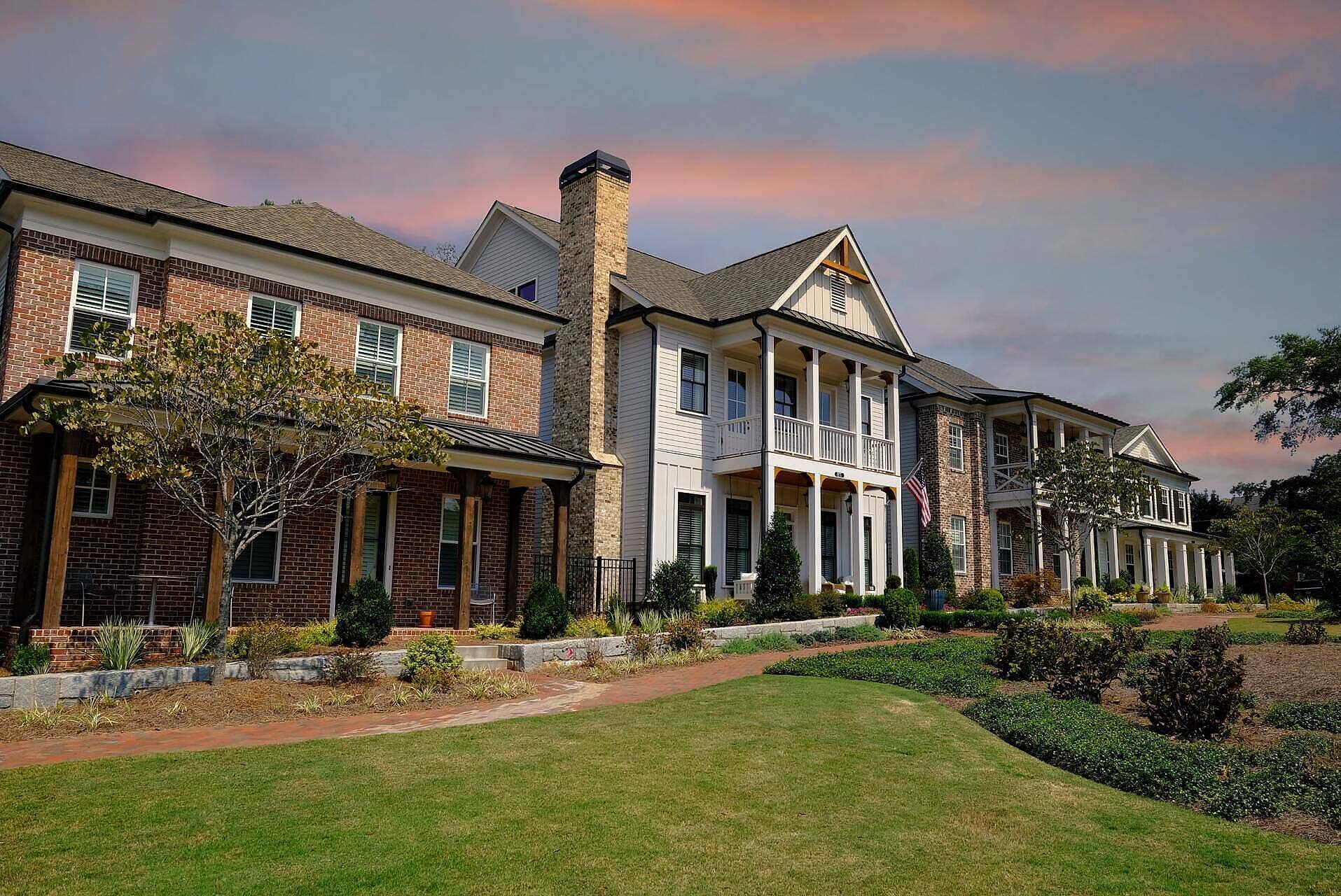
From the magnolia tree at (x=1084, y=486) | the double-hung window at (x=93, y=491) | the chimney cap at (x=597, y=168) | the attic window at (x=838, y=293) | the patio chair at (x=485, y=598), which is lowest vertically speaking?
the patio chair at (x=485, y=598)

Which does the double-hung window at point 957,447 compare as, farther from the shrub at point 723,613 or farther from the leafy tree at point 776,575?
the shrub at point 723,613

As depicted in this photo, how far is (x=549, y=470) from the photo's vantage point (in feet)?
58.3

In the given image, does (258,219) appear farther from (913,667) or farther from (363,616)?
(913,667)

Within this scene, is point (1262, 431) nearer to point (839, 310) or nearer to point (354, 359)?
point (839, 310)

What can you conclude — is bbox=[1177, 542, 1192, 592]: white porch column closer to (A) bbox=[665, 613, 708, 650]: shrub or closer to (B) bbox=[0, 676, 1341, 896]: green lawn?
(A) bbox=[665, 613, 708, 650]: shrub

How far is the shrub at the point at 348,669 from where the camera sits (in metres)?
12.5

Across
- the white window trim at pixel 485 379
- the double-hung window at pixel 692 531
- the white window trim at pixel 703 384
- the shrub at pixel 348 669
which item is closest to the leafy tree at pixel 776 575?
the double-hung window at pixel 692 531

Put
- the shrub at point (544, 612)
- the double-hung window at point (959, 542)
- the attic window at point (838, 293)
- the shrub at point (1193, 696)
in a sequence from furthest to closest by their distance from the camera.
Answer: the double-hung window at point (959, 542) → the attic window at point (838, 293) → the shrub at point (544, 612) → the shrub at point (1193, 696)

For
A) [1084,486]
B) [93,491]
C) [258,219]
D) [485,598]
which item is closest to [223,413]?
[93,491]

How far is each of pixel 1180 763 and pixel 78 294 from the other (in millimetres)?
17395

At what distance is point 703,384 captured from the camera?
23.7 m

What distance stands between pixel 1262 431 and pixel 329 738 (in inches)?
2068

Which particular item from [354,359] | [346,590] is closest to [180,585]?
[346,590]

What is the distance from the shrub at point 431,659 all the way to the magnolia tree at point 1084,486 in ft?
68.5
